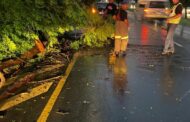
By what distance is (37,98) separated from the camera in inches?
351

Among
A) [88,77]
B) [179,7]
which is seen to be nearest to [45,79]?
[88,77]

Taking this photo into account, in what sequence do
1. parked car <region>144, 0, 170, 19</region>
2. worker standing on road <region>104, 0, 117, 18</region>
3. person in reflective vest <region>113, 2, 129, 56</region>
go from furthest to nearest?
parked car <region>144, 0, 170, 19</region> → worker standing on road <region>104, 0, 117, 18</region> → person in reflective vest <region>113, 2, 129, 56</region>

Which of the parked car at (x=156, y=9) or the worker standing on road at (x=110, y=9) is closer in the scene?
the worker standing on road at (x=110, y=9)

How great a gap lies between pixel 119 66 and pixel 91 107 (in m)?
4.85

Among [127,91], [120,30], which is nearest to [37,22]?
[127,91]

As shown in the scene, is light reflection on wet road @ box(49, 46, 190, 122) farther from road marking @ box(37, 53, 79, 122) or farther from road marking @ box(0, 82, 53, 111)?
road marking @ box(0, 82, 53, 111)

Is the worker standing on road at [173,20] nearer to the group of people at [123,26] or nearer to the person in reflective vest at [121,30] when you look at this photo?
the group of people at [123,26]

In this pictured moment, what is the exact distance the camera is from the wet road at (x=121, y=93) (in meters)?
7.74

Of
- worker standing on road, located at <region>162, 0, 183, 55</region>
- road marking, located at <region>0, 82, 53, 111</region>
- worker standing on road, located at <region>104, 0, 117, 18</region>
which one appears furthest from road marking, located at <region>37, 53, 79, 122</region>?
worker standing on road, located at <region>104, 0, 117, 18</region>

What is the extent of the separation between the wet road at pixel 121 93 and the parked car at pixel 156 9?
25.1 metres

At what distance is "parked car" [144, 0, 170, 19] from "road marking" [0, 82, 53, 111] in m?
30.1

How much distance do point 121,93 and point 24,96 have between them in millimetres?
1861

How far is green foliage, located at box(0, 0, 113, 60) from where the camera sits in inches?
432

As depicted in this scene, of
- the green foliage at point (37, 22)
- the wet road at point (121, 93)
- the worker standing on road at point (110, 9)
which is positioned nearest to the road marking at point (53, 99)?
the wet road at point (121, 93)
